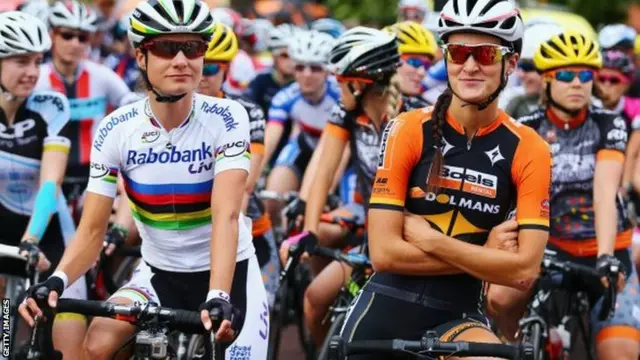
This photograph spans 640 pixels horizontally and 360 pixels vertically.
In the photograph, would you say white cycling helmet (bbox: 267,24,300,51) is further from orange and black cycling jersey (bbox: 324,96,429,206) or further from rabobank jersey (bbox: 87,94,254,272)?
rabobank jersey (bbox: 87,94,254,272)

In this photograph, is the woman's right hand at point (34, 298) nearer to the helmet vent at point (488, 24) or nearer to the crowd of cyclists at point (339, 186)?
the crowd of cyclists at point (339, 186)

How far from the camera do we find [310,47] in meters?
13.1

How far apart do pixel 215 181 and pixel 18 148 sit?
2487 millimetres

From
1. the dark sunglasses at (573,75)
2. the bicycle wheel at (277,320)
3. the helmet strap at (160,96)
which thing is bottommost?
Result: the bicycle wheel at (277,320)

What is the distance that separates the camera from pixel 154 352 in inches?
232

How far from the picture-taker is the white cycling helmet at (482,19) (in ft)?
19.9

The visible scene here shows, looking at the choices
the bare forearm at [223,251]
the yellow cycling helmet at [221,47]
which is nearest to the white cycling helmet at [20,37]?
the yellow cycling helmet at [221,47]

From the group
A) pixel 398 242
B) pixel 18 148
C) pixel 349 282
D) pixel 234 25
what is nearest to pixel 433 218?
pixel 398 242

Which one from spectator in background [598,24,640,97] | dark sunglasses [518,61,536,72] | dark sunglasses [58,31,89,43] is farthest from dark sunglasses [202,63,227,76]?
spectator in background [598,24,640,97]

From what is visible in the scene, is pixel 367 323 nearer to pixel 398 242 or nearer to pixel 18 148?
pixel 398 242

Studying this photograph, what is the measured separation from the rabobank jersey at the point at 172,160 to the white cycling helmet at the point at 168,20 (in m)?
0.35

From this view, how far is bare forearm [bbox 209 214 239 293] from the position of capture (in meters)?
5.96

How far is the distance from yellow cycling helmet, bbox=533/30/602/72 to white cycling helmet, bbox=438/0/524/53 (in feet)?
8.99

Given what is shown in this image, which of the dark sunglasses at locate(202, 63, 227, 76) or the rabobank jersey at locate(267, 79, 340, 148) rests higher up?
the dark sunglasses at locate(202, 63, 227, 76)
